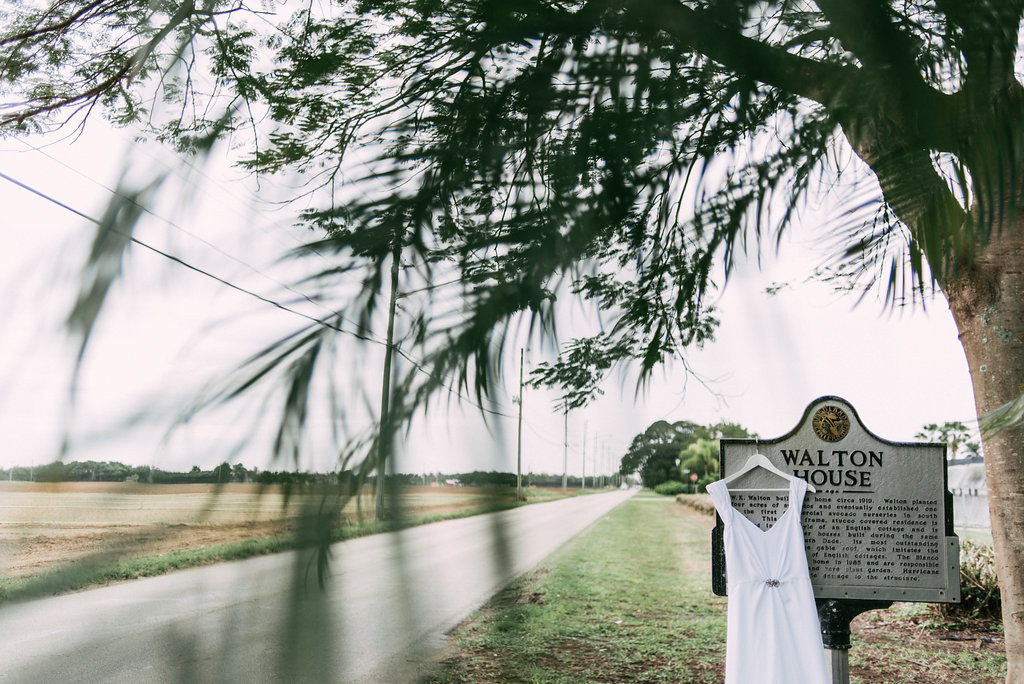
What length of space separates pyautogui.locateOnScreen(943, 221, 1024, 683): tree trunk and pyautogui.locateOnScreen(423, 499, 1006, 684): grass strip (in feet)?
5.00

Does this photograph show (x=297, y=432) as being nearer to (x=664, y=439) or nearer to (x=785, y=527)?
(x=664, y=439)

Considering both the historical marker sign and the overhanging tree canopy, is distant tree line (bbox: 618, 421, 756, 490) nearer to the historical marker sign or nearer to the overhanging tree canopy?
the overhanging tree canopy

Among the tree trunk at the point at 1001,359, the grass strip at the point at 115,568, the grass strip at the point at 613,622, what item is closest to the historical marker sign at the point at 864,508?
the tree trunk at the point at 1001,359

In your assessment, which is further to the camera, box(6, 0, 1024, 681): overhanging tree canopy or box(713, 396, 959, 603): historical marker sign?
box(713, 396, 959, 603): historical marker sign

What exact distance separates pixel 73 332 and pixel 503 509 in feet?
0.97

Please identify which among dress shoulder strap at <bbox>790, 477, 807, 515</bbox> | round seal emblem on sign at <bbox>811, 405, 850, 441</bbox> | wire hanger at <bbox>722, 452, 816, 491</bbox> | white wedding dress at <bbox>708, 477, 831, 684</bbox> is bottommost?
white wedding dress at <bbox>708, 477, 831, 684</bbox>

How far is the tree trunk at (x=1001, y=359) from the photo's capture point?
295 centimetres

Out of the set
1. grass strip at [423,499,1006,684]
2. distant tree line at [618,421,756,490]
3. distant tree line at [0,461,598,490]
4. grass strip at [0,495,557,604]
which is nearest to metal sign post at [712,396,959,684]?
grass strip at [423,499,1006,684]

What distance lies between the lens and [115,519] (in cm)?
40

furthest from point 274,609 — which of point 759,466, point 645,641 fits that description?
point 645,641

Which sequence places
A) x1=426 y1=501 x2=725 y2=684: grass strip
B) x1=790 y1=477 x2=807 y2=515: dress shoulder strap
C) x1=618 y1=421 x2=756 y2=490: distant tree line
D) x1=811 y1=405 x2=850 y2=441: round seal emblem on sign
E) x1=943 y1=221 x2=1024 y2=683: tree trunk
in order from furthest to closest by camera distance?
1. x1=426 y1=501 x2=725 y2=684: grass strip
2. x1=943 y1=221 x2=1024 y2=683: tree trunk
3. x1=790 y1=477 x2=807 y2=515: dress shoulder strap
4. x1=811 y1=405 x2=850 y2=441: round seal emblem on sign
5. x1=618 y1=421 x2=756 y2=490: distant tree line

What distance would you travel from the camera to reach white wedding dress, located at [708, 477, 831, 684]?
2.57 metres

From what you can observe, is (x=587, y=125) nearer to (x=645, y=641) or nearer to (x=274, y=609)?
(x=274, y=609)

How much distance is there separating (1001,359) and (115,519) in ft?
11.2
